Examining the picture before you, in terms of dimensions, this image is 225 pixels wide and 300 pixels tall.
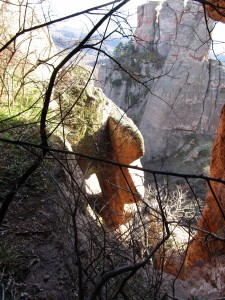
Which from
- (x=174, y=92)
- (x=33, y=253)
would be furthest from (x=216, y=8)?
(x=174, y=92)

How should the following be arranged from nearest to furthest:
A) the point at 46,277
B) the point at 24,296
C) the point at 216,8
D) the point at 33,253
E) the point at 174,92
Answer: the point at 216,8 < the point at 24,296 < the point at 46,277 < the point at 33,253 < the point at 174,92

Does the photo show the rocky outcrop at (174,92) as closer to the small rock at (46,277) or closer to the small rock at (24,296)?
the small rock at (46,277)

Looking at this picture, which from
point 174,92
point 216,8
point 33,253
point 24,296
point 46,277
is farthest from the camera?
point 174,92

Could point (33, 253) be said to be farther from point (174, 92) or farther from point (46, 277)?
point (174, 92)

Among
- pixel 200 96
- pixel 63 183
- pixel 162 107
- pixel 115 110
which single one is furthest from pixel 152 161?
pixel 63 183

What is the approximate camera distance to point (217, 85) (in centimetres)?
2775

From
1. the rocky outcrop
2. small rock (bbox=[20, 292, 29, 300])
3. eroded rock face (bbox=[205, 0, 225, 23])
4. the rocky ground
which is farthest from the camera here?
the rocky outcrop

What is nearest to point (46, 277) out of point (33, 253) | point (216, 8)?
point (33, 253)

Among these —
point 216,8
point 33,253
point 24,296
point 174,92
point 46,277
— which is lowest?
point 24,296

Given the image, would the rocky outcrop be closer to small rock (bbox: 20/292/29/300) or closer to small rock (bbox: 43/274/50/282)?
small rock (bbox: 43/274/50/282)

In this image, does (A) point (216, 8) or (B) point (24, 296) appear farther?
(B) point (24, 296)

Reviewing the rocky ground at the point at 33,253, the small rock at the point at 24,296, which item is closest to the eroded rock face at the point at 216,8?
the rocky ground at the point at 33,253

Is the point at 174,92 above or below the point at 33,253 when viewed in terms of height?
above

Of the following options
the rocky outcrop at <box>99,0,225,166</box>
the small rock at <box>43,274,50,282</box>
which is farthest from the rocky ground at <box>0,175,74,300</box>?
the rocky outcrop at <box>99,0,225,166</box>
